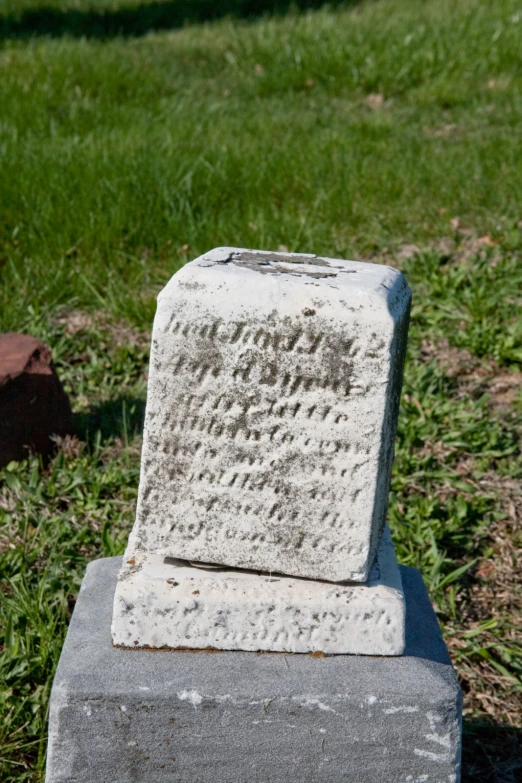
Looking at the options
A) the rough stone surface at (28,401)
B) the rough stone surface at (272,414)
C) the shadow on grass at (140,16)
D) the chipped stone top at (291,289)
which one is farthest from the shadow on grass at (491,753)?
the shadow on grass at (140,16)

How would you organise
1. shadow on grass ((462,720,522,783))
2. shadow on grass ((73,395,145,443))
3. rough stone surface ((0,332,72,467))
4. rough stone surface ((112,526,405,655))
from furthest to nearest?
1. shadow on grass ((73,395,145,443))
2. rough stone surface ((0,332,72,467))
3. shadow on grass ((462,720,522,783))
4. rough stone surface ((112,526,405,655))

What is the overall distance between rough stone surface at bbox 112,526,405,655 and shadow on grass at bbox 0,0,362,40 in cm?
857

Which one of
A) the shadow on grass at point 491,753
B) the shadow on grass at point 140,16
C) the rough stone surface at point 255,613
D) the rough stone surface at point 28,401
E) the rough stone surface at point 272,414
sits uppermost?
the rough stone surface at point 272,414

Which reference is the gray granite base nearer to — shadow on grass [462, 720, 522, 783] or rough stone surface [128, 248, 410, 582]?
rough stone surface [128, 248, 410, 582]

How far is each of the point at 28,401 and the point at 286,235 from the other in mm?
1852

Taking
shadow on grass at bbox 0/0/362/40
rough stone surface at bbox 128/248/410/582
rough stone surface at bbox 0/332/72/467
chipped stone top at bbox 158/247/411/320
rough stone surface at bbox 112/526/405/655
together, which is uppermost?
chipped stone top at bbox 158/247/411/320

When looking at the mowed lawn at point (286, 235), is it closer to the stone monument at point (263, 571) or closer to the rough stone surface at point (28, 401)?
the rough stone surface at point (28, 401)

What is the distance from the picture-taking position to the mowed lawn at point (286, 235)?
108 inches

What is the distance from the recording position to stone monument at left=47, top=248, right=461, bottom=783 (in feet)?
5.32

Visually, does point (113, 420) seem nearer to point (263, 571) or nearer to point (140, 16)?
point (263, 571)

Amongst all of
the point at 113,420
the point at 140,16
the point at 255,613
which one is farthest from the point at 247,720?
the point at 140,16

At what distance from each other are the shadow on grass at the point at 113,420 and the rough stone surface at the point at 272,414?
1.66m

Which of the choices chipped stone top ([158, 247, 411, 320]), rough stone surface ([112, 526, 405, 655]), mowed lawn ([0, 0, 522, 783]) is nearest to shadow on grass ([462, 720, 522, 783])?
mowed lawn ([0, 0, 522, 783])

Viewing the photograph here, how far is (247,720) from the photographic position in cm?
169
